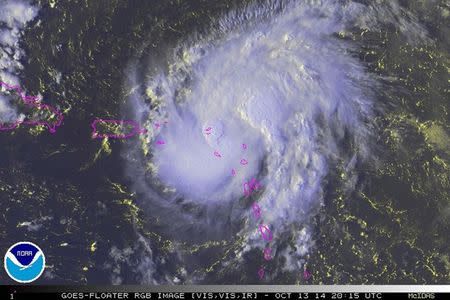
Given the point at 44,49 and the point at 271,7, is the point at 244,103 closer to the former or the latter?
the point at 271,7

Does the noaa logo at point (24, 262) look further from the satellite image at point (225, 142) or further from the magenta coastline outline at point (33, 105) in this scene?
the magenta coastline outline at point (33, 105)

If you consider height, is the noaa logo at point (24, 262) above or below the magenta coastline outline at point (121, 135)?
below

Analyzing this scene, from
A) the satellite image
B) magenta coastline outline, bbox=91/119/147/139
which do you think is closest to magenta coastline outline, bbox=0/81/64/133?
the satellite image

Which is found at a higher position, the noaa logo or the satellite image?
the satellite image

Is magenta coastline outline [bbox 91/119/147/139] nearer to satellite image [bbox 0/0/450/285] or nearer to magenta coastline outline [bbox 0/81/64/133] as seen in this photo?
satellite image [bbox 0/0/450/285]

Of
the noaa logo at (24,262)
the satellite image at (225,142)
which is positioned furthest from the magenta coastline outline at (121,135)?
the noaa logo at (24,262)

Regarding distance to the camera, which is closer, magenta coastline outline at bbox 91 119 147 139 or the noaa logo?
the noaa logo

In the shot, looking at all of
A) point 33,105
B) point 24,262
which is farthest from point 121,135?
point 24,262
